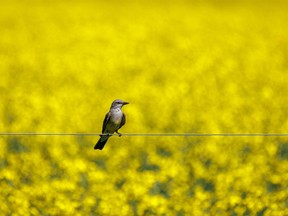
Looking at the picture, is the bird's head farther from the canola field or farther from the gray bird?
the canola field

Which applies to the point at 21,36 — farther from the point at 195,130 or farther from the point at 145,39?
the point at 195,130

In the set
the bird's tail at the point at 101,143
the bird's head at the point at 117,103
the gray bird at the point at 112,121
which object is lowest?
the bird's tail at the point at 101,143

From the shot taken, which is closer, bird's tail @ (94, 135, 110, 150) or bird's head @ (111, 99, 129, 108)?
bird's head @ (111, 99, 129, 108)

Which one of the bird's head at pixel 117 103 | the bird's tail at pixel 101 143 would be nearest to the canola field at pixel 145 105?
the bird's tail at pixel 101 143

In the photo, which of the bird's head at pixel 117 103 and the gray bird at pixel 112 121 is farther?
the gray bird at pixel 112 121

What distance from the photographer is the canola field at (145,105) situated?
8094 mm

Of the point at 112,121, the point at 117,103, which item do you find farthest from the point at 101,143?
the point at 117,103

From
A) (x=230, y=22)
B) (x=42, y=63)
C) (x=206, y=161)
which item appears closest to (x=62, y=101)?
(x=42, y=63)

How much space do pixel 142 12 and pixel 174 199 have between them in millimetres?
2846

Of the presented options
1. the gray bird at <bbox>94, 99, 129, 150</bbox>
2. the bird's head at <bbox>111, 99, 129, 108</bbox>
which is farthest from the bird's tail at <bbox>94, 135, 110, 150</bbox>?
the bird's head at <bbox>111, 99, 129, 108</bbox>

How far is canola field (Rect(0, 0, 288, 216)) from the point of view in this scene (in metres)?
8.09

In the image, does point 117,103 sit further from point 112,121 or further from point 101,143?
point 101,143

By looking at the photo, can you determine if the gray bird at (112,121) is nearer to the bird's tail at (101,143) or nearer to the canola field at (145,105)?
the bird's tail at (101,143)

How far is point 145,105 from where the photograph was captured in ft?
29.9
